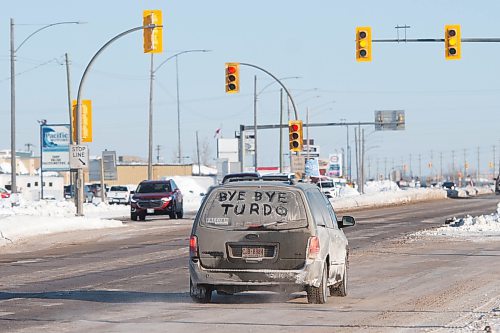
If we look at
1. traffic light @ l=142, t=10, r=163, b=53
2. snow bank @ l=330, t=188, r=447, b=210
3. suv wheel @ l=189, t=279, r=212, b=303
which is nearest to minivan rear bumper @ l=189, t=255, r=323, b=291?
suv wheel @ l=189, t=279, r=212, b=303

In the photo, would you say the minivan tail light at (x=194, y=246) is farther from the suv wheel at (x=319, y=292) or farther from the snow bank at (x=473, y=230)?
the snow bank at (x=473, y=230)

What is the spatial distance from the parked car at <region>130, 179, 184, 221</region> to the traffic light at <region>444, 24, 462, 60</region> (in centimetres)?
1683

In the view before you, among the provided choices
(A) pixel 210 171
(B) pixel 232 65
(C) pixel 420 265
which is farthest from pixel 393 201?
(A) pixel 210 171

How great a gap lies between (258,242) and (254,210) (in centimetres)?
44

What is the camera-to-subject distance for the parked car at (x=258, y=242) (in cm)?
1405

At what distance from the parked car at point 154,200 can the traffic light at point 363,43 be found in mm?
15637

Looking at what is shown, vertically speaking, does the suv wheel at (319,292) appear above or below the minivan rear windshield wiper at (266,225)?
below

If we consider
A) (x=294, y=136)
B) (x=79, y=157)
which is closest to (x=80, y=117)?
(x=79, y=157)

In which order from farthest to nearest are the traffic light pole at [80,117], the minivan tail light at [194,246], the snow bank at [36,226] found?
the traffic light pole at [80,117]
the snow bank at [36,226]
the minivan tail light at [194,246]

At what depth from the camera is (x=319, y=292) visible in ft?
47.1

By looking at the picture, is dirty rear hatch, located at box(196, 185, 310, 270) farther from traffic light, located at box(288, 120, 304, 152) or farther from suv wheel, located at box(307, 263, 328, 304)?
traffic light, located at box(288, 120, 304, 152)

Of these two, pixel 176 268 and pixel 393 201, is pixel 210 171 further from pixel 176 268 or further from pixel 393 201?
pixel 176 268

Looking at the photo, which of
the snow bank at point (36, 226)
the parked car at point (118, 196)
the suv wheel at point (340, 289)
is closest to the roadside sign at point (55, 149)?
the parked car at point (118, 196)

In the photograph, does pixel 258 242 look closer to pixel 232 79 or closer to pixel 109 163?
pixel 232 79
